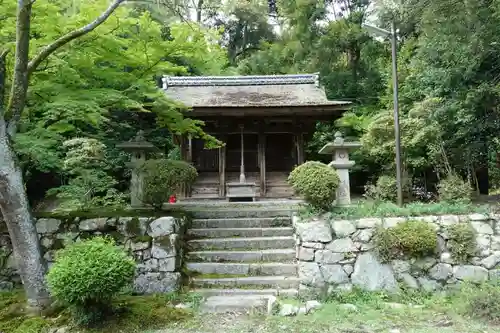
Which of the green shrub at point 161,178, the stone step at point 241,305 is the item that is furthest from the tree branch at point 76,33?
the stone step at point 241,305

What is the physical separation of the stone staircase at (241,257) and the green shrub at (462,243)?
237cm

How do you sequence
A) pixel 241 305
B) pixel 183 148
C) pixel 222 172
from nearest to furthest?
1. pixel 241 305
2. pixel 222 172
3. pixel 183 148

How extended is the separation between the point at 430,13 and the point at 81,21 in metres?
6.27

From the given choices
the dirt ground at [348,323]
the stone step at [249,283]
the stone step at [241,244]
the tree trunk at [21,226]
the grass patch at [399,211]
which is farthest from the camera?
the stone step at [241,244]

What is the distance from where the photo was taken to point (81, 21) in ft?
16.0

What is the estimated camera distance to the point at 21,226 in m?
4.64

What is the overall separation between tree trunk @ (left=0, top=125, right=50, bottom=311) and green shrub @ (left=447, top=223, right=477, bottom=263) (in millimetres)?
5694

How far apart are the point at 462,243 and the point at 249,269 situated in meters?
3.19

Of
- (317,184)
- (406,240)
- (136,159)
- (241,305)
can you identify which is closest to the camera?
(241,305)

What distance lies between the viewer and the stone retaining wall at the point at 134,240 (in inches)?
216

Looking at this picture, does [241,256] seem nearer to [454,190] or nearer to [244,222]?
[244,222]

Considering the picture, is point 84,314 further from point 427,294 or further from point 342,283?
point 427,294

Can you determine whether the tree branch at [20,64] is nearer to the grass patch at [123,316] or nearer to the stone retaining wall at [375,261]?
the grass patch at [123,316]

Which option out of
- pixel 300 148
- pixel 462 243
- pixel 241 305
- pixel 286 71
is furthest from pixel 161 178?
pixel 286 71
